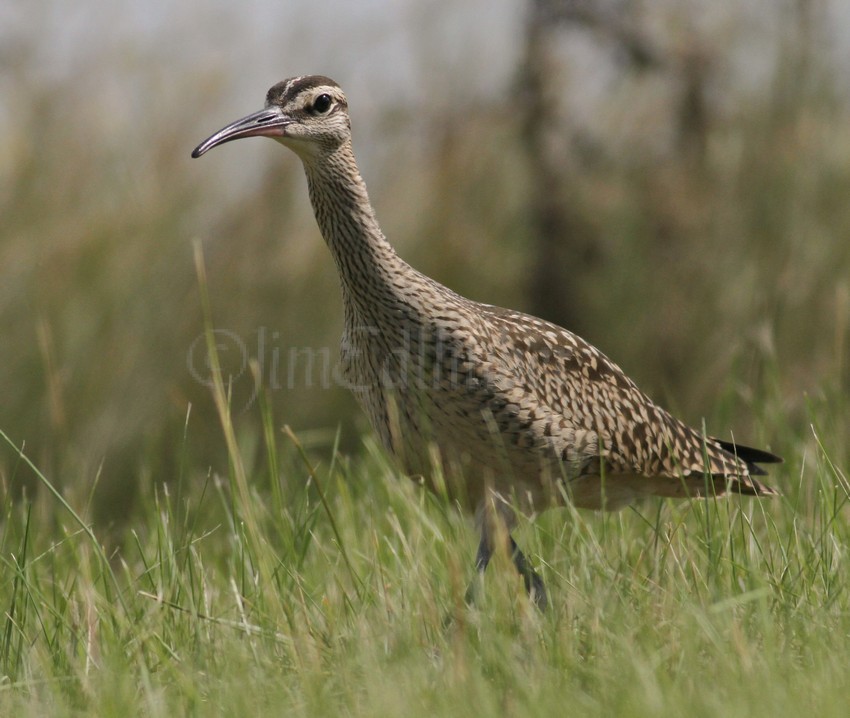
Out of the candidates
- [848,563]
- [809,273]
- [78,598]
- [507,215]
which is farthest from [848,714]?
→ [507,215]

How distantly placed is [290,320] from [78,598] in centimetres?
450

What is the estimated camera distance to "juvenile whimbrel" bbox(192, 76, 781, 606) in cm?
471

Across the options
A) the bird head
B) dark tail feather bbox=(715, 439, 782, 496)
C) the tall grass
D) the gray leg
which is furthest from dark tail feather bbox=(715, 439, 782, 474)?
the bird head

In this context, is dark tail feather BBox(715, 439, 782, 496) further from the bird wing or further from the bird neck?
the bird neck

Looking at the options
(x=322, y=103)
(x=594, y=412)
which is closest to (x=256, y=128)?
(x=322, y=103)

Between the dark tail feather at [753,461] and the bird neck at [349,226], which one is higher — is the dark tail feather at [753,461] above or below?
below

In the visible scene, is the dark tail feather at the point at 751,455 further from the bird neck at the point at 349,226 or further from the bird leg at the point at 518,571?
the bird neck at the point at 349,226

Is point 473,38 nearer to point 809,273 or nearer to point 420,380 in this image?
point 809,273

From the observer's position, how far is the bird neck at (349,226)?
4930 millimetres

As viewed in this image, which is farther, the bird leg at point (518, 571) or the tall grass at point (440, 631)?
the bird leg at point (518, 571)

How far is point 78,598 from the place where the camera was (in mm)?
4188

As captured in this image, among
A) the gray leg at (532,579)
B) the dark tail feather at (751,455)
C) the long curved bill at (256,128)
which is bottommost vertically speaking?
the gray leg at (532,579)

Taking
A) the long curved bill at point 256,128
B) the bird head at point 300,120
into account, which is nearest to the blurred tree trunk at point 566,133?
the bird head at point 300,120

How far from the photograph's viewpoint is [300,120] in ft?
16.4
